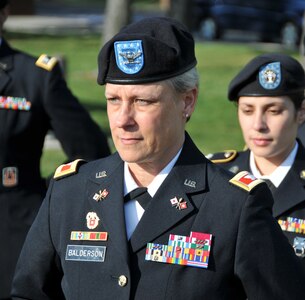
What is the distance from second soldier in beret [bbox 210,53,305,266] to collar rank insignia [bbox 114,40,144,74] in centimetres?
163

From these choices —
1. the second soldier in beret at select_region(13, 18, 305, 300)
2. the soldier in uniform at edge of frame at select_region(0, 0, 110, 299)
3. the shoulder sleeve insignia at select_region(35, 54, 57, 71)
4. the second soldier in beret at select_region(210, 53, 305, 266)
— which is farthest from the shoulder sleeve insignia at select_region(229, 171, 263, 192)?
the shoulder sleeve insignia at select_region(35, 54, 57, 71)

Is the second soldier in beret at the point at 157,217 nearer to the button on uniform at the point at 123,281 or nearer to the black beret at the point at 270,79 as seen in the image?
the button on uniform at the point at 123,281

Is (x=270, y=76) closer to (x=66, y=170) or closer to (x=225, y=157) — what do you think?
(x=225, y=157)

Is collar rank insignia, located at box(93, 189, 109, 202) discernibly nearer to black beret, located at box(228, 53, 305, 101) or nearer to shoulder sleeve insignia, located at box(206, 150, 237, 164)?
black beret, located at box(228, 53, 305, 101)

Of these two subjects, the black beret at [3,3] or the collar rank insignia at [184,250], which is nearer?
the collar rank insignia at [184,250]

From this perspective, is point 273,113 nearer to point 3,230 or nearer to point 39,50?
point 3,230

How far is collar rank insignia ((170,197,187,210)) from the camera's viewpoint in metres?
3.48

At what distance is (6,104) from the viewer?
5.52 m

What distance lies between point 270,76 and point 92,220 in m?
1.87

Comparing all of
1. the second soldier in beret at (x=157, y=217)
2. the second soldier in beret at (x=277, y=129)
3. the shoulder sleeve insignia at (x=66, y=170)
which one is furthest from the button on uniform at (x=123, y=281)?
the second soldier in beret at (x=277, y=129)

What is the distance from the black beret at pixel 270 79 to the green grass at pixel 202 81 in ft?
19.4

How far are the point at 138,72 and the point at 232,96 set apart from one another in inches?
77.5

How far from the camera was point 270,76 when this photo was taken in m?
5.12

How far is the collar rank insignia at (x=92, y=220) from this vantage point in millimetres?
3543
